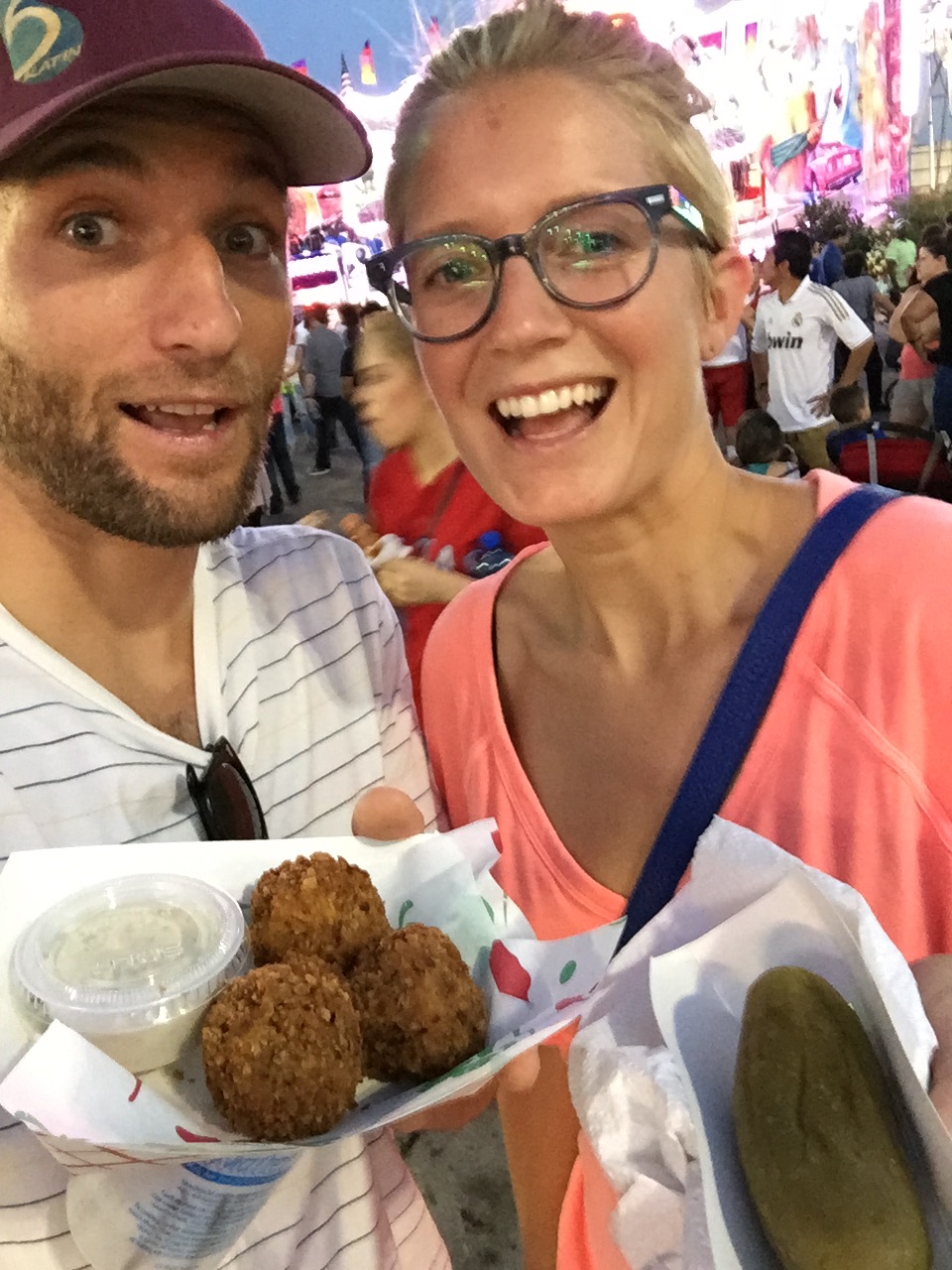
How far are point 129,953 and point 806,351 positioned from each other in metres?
7.21

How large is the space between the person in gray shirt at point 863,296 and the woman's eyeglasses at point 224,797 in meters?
10.1

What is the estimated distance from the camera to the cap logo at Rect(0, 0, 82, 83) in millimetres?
1382

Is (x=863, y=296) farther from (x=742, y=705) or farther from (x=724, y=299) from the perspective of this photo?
(x=742, y=705)

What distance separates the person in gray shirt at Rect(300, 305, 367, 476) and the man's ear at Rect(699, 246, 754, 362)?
9.97 m

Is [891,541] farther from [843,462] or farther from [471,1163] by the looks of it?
[843,462]

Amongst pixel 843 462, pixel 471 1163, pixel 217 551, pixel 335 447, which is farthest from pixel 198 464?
pixel 335 447

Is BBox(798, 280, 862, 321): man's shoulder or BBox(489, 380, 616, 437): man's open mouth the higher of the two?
BBox(489, 380, 616, 437): man's open mouth

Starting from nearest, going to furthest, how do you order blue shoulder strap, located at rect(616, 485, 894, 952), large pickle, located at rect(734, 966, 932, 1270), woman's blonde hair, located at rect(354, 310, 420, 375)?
large pickle, located at rect(734, 966, 932, 1270), blue shoulder strap, located at rect(616, 485, 894, 952), woman's blonde hair, located at rect(354, 310, 420, 375)

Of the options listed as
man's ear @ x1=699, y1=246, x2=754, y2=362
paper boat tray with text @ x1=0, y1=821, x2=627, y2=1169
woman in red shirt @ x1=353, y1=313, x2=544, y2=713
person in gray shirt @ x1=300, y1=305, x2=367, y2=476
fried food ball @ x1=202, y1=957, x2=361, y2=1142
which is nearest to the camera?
paper boat tray with text @ x1=0, y1=821, x2=627, y2=1169

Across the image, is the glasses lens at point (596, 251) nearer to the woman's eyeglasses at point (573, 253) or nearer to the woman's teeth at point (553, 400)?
the woman's eyeglasses at point (573, 253)

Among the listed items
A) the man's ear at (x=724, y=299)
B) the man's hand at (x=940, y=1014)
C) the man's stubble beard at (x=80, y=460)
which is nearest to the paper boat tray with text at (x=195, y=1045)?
the man's hand at (x=940, y=1014)

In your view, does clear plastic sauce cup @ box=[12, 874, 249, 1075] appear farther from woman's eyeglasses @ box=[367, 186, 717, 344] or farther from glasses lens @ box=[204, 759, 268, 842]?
woman's eyeglasses @ box=[367, 186, 717, 344]

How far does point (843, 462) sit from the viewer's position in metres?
4.85

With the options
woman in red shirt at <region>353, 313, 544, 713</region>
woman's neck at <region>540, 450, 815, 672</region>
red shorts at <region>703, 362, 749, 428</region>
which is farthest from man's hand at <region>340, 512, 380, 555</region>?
red shorts at <region>703, 362, 749, 428</region>
